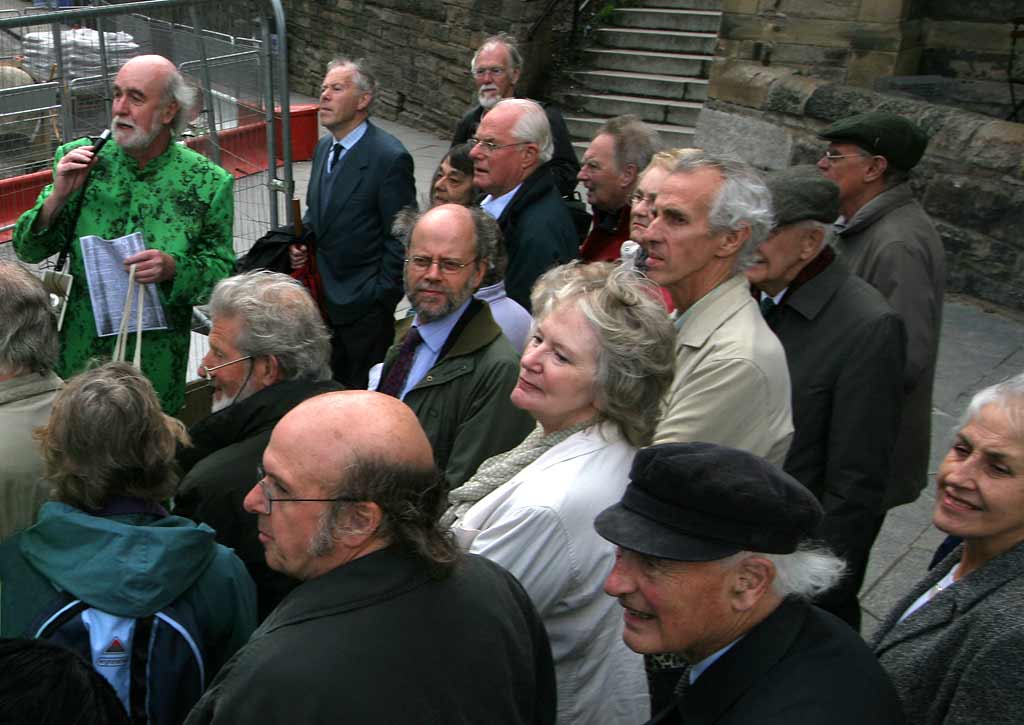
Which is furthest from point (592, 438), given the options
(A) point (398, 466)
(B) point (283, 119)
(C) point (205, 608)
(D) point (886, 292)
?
(B) point (283, 119)

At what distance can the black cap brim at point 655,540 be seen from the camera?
1739mm

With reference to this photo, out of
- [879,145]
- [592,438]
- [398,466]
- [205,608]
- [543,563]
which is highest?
[879,145]

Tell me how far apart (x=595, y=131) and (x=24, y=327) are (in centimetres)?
837

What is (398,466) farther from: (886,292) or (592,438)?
(886,292)

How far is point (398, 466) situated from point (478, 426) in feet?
3.93

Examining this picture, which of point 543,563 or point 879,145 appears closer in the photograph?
point 543,563

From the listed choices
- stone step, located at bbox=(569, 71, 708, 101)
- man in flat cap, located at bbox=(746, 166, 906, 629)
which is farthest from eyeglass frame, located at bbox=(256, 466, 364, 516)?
stone step, located at bbox=(569, 71, 708, 101)

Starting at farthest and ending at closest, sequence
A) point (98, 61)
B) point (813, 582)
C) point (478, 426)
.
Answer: point (98, 61)
point (478, 426)
point (813, 582)

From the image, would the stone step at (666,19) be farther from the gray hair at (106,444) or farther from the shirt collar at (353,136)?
the gray hair at (106,444)

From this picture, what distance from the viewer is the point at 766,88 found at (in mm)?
8430

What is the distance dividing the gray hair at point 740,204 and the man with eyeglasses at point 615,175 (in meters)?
1.56

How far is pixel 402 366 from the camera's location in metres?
3.48

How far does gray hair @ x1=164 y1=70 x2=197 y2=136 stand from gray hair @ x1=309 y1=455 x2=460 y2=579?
2.60m

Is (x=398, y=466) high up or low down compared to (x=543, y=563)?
up
